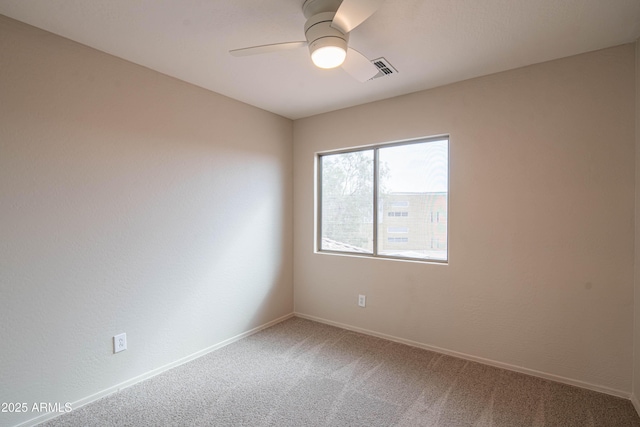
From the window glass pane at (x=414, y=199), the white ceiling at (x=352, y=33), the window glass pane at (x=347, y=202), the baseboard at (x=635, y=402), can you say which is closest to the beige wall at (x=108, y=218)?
the white ceiling at (x=352, y=33)

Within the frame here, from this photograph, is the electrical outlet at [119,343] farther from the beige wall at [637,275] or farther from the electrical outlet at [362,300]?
the beige wall at [637,275]

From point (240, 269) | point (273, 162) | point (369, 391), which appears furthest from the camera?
point (273, 162)

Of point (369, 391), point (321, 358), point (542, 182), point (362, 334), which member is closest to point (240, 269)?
point (321, 358)

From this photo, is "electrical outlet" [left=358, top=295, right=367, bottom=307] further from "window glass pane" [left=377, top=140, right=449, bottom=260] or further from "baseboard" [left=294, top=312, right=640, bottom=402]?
"window glass pane" [left=377, top=140, right=449, bottom=260]

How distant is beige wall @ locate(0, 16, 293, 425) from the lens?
1.84m

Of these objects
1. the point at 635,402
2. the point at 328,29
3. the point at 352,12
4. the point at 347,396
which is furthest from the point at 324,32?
the point at 635,402

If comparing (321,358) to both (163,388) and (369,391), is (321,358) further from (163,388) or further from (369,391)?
(163,388)

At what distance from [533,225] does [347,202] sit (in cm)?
179

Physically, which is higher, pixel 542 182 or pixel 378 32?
pixel 378 32

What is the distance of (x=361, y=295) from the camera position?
3299 mm

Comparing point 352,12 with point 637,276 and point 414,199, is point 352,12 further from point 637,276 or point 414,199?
point 637,276

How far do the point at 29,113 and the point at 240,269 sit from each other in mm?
2020

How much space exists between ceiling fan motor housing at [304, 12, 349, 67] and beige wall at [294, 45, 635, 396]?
153cm

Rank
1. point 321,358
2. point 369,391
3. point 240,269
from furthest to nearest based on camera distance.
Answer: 1. point 240,269
2. point 321,358
3. point 369,391
